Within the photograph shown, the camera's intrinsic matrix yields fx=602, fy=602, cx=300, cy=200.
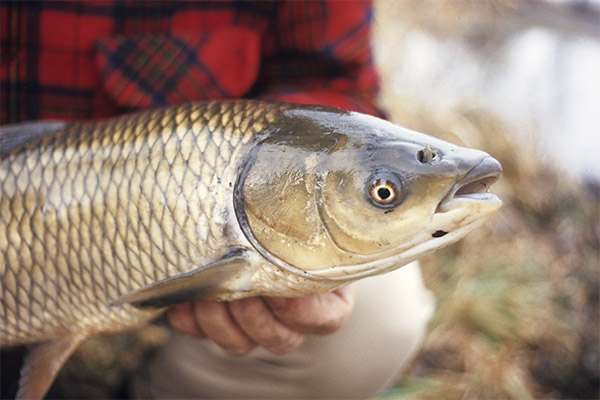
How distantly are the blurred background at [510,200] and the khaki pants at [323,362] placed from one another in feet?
1.56

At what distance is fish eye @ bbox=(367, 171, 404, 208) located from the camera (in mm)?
869

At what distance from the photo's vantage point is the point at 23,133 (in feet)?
3.76

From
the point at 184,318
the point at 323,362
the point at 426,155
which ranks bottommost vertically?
the point at 323,362

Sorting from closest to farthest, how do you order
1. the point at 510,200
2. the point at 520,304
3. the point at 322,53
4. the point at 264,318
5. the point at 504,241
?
the point at 264,318 < the point at 322,53 < the point at 520,304 < the point at 504,241 < the point at 510,200

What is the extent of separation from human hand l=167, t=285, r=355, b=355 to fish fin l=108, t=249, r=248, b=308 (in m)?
0.13


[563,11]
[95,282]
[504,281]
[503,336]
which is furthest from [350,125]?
[563,11]

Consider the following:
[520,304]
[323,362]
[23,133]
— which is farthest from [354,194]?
[520,304]

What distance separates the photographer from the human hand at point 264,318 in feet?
3.64

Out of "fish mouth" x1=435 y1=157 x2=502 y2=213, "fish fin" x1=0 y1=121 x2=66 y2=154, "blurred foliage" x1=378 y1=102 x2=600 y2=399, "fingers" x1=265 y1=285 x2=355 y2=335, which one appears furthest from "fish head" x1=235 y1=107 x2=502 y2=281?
"blurred foliage" x1=378 y1=102 x2=600 y2=399

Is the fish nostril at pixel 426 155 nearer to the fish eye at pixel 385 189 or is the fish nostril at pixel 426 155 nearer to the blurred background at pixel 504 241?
the fish eye at pixel 385 189

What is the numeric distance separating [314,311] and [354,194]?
32cm

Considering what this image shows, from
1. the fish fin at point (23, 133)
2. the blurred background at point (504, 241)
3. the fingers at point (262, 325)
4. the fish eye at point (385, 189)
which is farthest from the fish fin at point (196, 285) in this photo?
the blurred background at point (504, 241)

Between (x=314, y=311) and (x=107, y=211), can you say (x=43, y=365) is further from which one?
(x=314, y=311)

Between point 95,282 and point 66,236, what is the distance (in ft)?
0.32
